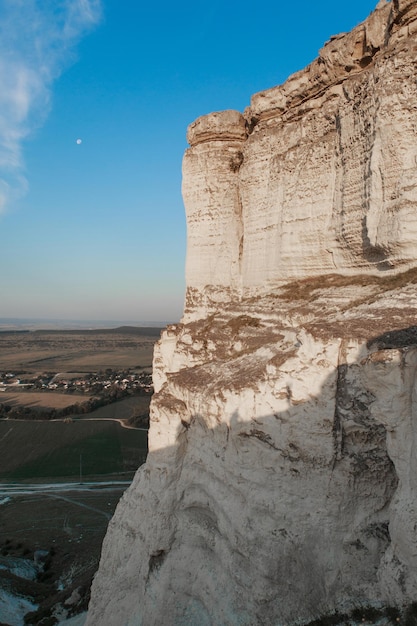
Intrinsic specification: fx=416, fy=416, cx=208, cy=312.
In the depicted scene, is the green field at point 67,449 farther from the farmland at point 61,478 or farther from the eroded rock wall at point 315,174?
the eroded rock wall at point 315,174

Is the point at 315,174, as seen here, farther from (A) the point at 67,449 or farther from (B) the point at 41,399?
(B) the point at 41,399

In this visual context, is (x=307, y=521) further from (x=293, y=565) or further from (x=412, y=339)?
(x=412, y=339)

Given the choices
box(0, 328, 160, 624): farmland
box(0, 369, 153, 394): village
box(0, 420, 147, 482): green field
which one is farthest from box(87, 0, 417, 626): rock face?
box(0, 369, 153, 394): village

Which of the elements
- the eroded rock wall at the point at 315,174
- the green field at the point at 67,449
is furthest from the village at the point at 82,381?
the eroded rock wall at the point at 315,174

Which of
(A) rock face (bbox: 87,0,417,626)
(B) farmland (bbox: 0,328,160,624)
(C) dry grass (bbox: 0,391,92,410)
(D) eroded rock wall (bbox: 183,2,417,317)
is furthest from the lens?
(C) dry grass (bbox: 0,391,92,410)

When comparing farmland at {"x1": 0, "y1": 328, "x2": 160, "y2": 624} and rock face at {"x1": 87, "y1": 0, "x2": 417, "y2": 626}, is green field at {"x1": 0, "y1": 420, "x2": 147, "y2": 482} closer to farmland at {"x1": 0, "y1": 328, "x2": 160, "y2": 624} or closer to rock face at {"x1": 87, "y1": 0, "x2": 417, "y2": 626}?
farmland at {"x1": 0, "y1": 328, "x2": 160, "y2": 624}

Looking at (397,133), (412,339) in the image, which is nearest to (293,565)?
(412,339)
